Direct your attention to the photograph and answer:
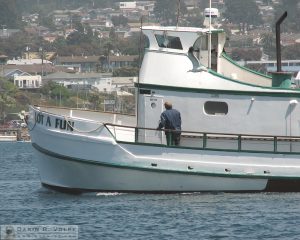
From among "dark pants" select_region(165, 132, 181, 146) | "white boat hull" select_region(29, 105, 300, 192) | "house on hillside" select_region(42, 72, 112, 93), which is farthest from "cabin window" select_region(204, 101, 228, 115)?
"house on hillside" select_region(42, 72, 112, 93)

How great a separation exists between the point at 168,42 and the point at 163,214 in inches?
211

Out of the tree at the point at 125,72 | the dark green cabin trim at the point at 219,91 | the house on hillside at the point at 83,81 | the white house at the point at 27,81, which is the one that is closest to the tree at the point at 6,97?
the white house at the point at 27,81

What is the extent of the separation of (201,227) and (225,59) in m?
7.13

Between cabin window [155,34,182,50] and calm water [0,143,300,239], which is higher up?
cabin window [155,34,182,50]

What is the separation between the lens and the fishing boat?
1534 inches

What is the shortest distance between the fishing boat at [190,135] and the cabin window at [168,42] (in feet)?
0.08

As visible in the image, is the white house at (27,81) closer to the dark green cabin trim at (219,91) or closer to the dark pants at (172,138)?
the dark green cabin trim at (219,91)

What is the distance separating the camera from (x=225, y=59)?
4062cm

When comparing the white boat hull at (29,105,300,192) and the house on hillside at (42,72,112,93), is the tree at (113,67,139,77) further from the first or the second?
the white boat hull at (29,105,300,192)

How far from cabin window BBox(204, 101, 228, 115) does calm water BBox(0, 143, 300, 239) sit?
6.48 ft

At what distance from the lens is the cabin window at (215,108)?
39.5m

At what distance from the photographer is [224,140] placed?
39.5 m

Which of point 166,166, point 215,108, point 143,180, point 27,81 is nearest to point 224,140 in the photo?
point 215,108

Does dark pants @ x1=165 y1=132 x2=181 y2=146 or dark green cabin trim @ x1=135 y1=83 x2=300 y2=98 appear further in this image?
dark green cabin trim @ x1=135 y1=83 x2=300 y2=98
